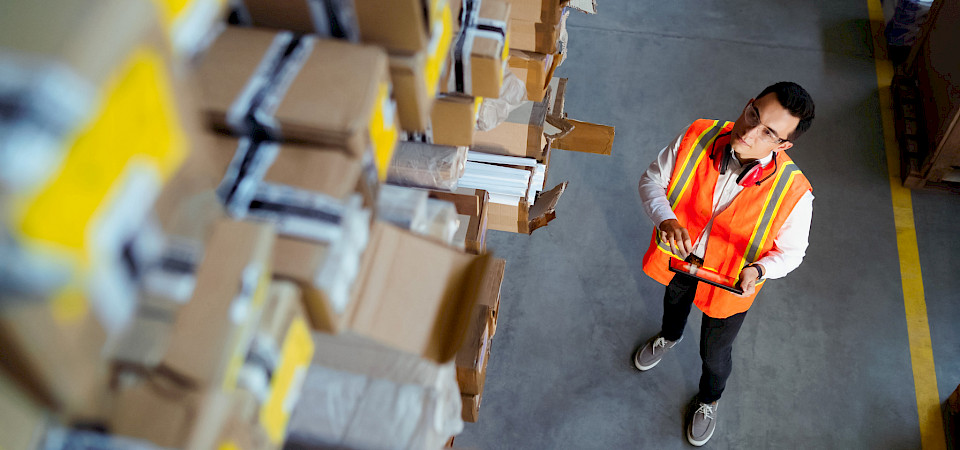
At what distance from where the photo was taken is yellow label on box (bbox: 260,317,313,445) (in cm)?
127

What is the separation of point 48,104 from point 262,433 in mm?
791

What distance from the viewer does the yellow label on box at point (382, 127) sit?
1416 mm

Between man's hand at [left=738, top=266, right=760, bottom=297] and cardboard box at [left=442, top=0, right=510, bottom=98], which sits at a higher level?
cardboard box at [left=442, top=0, right=510, bottom=98]

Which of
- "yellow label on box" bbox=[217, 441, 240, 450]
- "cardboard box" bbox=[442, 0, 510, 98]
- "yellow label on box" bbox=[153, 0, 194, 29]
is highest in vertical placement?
"yellow label on box" bbox=[153, 0, 194, 29]

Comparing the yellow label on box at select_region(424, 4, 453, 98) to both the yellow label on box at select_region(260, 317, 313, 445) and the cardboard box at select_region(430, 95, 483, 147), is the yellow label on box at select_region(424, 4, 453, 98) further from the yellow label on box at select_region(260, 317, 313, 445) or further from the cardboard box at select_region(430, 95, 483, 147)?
the yellow label on box at select_region(260, 317, 313, 445)

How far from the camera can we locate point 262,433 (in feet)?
4.13

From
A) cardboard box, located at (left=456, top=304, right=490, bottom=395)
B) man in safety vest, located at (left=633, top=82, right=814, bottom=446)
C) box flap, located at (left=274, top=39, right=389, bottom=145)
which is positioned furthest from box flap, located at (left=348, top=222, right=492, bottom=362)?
man in safety vest, located at (left=633, top=82, right=814, bottom=446)

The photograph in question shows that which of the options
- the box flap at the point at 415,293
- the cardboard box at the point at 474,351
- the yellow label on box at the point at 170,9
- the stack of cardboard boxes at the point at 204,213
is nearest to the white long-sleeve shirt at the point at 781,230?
the cardboard box at the point at 474,351

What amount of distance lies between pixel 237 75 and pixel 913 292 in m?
4.40

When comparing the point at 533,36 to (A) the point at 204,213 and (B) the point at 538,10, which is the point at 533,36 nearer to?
(B) the point at 538,10

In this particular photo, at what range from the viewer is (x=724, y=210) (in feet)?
8.71

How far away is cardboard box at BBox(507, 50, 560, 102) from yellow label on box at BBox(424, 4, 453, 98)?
1.44 m

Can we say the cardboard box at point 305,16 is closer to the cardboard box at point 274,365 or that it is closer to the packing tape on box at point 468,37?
the packing tape on box at point 468,37

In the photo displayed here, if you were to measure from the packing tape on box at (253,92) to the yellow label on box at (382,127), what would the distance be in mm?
222
